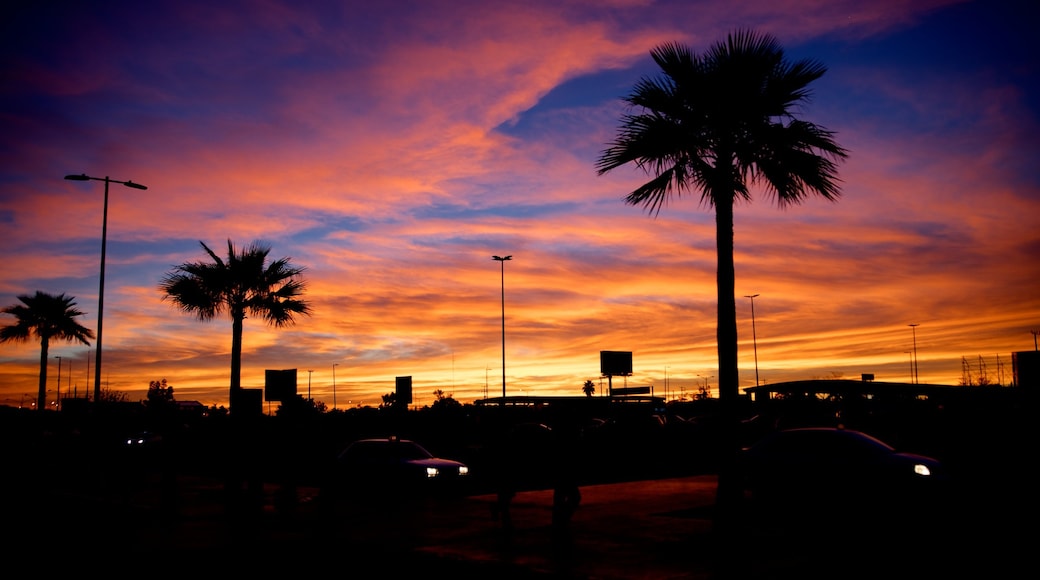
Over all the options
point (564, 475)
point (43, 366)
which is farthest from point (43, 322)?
point (564, 475)

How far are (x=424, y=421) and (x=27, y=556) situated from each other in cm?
4218

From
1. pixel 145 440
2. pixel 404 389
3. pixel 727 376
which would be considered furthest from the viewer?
pixel 145 440

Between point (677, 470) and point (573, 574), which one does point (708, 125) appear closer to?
point (573, 574)

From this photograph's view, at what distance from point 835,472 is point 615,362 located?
155ft

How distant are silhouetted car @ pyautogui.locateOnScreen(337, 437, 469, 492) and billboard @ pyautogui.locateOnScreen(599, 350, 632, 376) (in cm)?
4130

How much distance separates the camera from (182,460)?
126 feet

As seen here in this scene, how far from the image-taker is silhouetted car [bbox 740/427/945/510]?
14.8 m

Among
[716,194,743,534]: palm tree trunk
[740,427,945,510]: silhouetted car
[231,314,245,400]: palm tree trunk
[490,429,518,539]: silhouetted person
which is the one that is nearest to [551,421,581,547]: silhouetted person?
[490,429,518,539]: silhouetted person

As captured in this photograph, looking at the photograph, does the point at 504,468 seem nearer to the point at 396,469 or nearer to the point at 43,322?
the point at 396,469

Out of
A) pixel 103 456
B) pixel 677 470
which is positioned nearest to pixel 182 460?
pixel 103 456

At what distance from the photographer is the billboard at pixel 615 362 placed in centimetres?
6094

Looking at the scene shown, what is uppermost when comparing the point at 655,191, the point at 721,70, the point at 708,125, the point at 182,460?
the point at 721,70

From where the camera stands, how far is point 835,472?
15.5 meters

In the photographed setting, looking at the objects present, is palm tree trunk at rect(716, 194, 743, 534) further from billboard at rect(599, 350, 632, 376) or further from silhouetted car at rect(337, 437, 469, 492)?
billboard at rect(599, 350, 632, 376)
